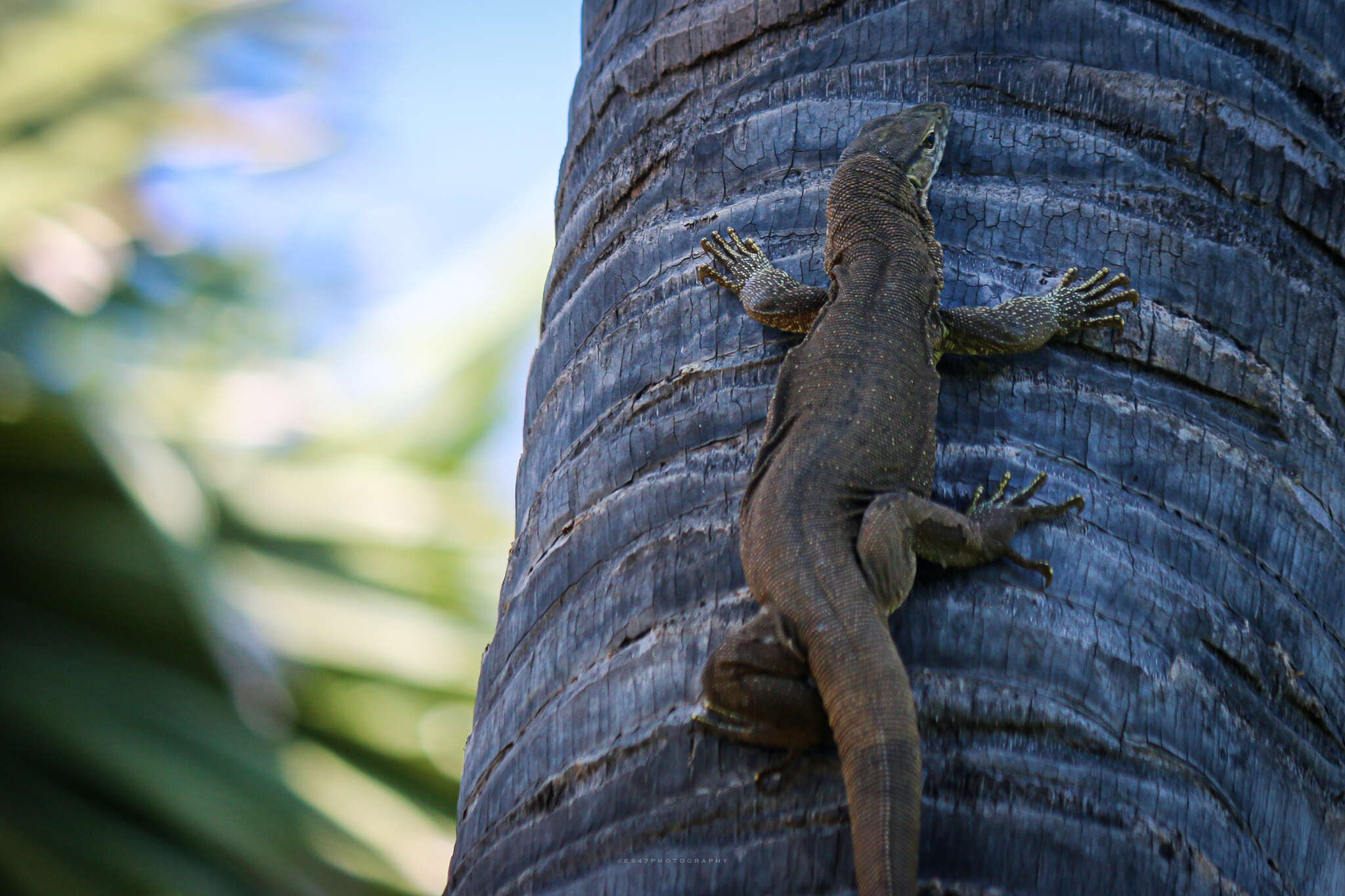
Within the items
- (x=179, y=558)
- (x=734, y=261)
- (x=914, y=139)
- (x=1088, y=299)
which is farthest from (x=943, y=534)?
(x=179, y=558)

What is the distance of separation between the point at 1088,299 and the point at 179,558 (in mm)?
7217

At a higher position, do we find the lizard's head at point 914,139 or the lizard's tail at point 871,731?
the lizard's head at point 914,139

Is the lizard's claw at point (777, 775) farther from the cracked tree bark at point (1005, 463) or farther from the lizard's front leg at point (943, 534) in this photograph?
the lizard's front leg at point (943, 534)

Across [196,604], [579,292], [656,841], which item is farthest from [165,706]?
[656,841]

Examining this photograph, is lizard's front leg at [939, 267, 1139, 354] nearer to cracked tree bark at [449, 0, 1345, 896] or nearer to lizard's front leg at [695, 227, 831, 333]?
cracked tree bark at [449, 0, 1345, 896]

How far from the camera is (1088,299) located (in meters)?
2.82

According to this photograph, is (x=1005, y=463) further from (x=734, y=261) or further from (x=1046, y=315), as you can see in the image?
(x=734, y=261)

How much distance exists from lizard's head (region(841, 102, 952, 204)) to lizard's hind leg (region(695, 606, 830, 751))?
3.97ft

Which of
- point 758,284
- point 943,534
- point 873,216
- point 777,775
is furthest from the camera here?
point 873,216

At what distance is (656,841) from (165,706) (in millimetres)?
7627

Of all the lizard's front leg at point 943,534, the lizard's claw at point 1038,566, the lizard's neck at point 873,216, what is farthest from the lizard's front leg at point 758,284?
the lizard's claw at point 1038,566

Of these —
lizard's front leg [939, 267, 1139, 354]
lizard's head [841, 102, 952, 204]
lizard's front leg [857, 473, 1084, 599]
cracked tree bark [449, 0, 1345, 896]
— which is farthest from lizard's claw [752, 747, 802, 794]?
lizard's head [841, 102, 952, 204]

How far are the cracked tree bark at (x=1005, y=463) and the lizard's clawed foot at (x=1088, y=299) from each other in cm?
5

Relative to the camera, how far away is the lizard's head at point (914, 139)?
3.10m
